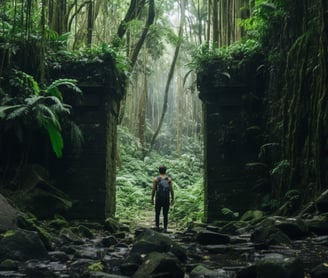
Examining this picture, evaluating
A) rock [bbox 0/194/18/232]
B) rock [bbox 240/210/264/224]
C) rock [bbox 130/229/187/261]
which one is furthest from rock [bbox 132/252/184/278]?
rock [bbox 240/210/264/224]

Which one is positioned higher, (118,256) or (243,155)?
(243,155)

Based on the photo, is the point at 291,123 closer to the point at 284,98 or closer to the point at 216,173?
the point at 284,98

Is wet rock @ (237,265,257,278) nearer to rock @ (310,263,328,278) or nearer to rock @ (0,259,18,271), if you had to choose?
rock @ (310,263,328,278)

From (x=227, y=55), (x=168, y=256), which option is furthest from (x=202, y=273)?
(x=227, y=55)

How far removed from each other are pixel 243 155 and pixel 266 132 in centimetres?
64

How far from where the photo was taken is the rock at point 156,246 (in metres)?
4.01

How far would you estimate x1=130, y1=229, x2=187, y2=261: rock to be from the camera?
4008 millimetres

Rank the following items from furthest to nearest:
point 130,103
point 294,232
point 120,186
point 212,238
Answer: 1. point 130,103
2. point 120,186
3. point 212,238
4. point 294,232

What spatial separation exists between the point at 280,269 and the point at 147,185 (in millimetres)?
13767

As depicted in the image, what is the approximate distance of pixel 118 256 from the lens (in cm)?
426

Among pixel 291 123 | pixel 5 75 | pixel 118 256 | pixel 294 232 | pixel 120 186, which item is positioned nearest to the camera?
pixel 118 256

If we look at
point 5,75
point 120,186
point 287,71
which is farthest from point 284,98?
point 120,186

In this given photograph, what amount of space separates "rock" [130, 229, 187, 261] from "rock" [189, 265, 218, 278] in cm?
69

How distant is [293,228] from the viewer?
4645 mm
